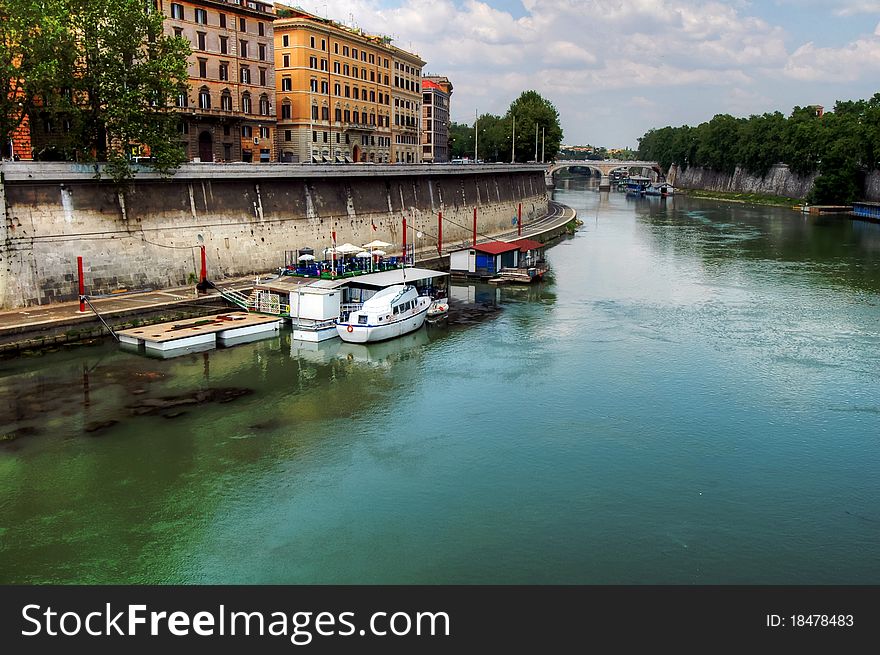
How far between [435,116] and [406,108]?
61.4 metres

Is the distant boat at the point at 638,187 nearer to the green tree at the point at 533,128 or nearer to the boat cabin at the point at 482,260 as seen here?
the green tree at the point at 533,128

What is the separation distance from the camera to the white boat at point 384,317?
40.1m

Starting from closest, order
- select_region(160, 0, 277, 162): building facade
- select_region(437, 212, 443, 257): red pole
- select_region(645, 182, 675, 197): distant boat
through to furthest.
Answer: select_region(160, 0, 277, 162): building facade
select_region(437, 212, 443, 257): red pole
select_region(645, 182, 675, 197): distant boat

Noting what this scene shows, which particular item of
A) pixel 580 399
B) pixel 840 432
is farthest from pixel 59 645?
pixel 840 432

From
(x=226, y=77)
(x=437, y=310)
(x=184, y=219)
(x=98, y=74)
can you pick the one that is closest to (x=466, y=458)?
(x=437, y=310)

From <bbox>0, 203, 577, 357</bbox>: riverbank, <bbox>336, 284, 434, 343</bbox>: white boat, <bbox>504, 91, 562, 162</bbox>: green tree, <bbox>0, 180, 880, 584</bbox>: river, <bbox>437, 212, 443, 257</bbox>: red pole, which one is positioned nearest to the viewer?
<bbox>0, 180, 880, 584</bbox>: river

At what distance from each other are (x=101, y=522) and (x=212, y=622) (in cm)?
602

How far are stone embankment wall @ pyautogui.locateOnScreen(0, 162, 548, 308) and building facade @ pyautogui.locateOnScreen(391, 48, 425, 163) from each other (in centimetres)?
2691

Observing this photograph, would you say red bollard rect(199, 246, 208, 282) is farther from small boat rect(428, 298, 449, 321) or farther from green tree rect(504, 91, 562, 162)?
green tree rect(504, 91, 562, 162)

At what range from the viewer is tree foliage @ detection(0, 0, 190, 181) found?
1567 inches

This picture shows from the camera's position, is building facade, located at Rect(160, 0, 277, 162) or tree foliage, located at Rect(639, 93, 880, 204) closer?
building facade, located at Rect(160, 0, 277, 162)

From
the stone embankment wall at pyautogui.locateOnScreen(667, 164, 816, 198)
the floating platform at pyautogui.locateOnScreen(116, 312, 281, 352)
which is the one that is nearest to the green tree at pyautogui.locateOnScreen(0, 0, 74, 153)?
the floating platform at pyautogui.locateOnScreen(116, 312, 281, 352)

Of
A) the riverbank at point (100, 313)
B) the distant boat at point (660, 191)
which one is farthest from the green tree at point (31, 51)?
the distant boat at point (660, 191)

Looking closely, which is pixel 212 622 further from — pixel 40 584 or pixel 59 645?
pixel 40 584
